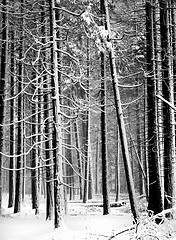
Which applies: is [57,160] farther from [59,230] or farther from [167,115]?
[167,115]

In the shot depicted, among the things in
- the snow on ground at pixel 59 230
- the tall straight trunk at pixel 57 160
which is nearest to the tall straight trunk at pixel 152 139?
the snow on ground at pixel 59 230

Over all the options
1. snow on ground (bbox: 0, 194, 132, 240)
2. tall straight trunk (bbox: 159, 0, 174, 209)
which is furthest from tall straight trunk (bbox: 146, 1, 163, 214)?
snow on ground (bbox: 0, 194, 132, 240)

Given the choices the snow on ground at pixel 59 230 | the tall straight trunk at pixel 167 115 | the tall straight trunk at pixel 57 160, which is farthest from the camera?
the tall straight trunk at pixel 167 115

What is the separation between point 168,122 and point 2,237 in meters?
6.90

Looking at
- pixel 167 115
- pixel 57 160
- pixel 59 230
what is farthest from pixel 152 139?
pixel 59 230

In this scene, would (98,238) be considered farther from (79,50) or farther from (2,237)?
(79,50)

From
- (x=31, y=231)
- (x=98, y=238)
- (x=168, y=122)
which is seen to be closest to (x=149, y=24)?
(x=168, y=122)

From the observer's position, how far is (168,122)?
11031 millimetres

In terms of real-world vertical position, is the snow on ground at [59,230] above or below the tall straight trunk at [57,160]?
below

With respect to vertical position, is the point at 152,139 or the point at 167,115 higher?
the point at 167,115

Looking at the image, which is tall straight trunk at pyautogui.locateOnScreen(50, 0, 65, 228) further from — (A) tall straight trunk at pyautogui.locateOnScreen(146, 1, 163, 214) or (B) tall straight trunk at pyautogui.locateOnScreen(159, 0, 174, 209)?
(B) tall straight trunk at pyautogui.locateOnScreen(159, 0, 174, 209)

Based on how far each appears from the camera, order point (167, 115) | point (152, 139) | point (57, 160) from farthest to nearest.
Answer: point (152, 139), point (167, 115), point (57, 160)

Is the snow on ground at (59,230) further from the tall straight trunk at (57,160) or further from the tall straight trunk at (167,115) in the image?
the tall straight trunk at (167,115)

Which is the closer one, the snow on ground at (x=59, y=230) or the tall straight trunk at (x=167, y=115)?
the snow on ground at (x=59, y=230)
